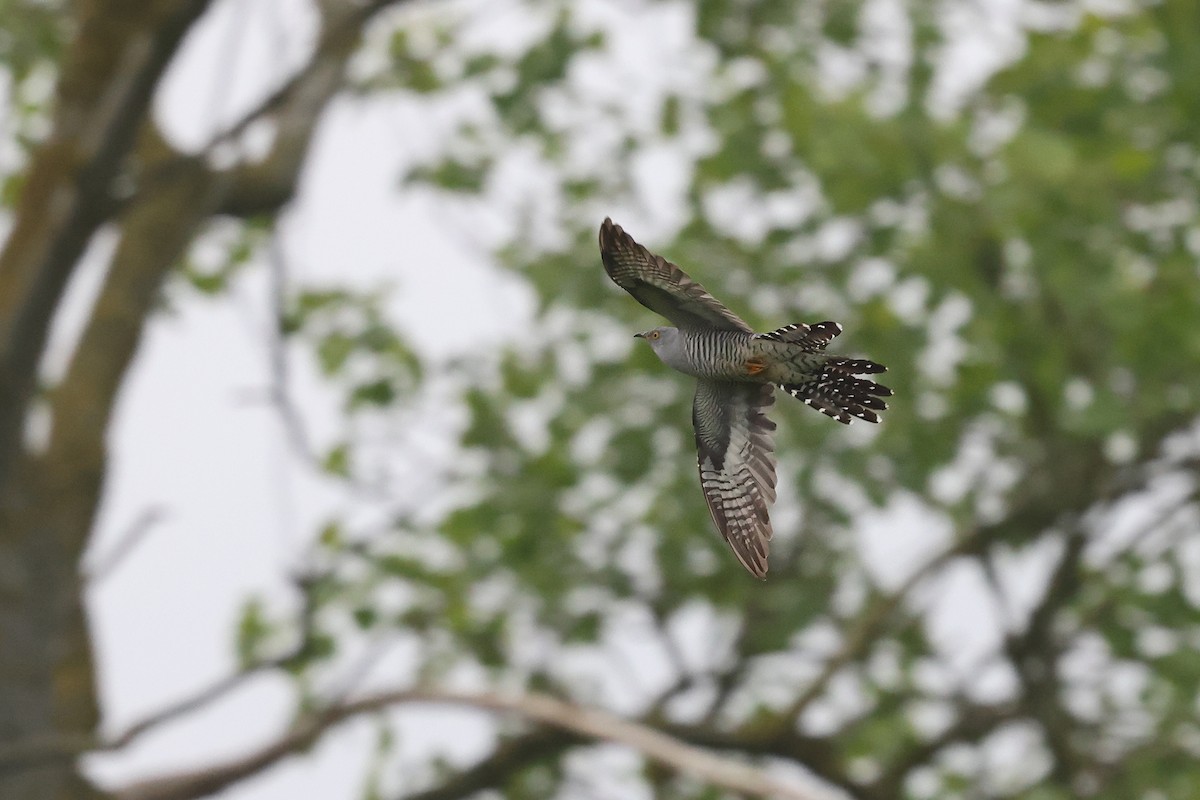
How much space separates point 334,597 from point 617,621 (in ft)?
7.11

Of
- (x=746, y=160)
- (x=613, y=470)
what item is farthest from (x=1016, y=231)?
(x=613, y=470)

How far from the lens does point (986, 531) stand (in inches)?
415

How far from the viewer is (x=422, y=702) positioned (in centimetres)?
903

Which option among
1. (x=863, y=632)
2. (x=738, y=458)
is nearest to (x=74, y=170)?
(x=863, y=632)

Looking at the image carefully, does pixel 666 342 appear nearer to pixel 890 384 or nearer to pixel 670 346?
pixel 670 346

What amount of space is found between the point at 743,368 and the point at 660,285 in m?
0.17

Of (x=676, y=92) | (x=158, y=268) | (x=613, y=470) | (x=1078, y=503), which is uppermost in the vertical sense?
(x=676, y=92)

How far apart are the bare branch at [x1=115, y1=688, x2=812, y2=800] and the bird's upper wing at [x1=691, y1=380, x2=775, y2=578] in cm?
554

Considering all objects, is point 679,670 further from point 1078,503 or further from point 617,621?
point 1078,503

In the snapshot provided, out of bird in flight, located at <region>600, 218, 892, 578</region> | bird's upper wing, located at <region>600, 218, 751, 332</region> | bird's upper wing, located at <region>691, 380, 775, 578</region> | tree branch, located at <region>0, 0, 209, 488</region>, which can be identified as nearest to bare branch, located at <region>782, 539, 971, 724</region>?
tree branch, located at <region>0, 0, 209, 488</region>

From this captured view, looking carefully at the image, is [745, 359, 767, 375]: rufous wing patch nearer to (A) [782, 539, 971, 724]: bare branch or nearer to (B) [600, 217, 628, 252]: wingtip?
(B) [600, 217, 628, 252]: wingtip

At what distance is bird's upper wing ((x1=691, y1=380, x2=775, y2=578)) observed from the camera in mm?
2301

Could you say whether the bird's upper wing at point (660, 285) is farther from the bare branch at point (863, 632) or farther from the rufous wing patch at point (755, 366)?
the bare branch at point (863, 632)

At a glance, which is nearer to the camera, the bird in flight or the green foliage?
the bird in flight
